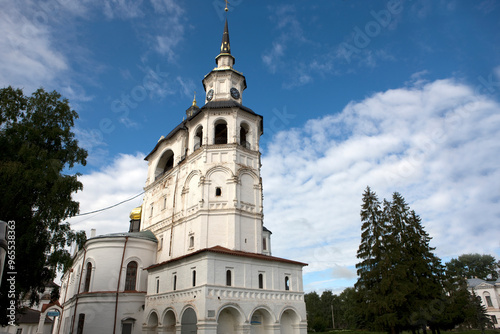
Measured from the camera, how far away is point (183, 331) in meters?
22.0

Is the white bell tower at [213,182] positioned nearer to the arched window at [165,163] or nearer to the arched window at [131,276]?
the arched window at [165,163]

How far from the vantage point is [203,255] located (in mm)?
19859

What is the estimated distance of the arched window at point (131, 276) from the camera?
2592 centimetres

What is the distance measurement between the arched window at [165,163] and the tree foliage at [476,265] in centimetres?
6835

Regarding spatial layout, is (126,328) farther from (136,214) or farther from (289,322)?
(136,214)

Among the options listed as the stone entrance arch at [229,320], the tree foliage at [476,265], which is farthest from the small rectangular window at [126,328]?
the tree foliage at [476,265]

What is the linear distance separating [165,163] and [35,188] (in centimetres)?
1922

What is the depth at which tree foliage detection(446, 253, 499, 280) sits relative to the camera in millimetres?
74312

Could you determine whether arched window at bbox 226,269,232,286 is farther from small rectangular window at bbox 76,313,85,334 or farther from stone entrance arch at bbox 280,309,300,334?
small rectangular window at bbox 76,313,85,334

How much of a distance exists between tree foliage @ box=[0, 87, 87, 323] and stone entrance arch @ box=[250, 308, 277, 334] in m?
11.4

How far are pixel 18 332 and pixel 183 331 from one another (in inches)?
1430

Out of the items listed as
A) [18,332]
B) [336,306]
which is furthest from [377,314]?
[336,306]

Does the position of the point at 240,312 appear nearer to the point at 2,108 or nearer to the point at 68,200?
the point at 68,200

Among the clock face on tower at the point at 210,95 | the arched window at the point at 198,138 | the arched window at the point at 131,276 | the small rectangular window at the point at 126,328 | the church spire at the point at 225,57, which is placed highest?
the church spire at the point at 225,57
